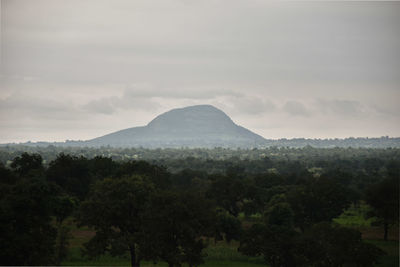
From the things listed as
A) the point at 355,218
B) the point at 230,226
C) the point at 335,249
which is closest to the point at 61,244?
the point at 230,226

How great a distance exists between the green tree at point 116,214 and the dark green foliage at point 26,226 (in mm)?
4322

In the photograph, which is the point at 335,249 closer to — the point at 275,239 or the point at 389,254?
the point at 275,239

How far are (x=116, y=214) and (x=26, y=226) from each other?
6033mm

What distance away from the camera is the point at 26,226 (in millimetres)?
22625

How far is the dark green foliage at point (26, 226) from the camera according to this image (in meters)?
21.0

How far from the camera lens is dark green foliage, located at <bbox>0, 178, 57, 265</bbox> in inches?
825

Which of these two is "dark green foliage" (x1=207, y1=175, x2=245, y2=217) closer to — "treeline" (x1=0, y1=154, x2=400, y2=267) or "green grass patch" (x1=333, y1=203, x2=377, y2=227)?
"treeline" (x1=0, y1=154, x2=400, y2=267)

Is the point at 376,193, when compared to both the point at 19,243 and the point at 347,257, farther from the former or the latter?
the point at 19,243

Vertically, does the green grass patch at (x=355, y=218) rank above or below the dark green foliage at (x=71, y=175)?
below

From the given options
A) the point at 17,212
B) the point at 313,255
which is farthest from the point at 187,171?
the point at 17,212

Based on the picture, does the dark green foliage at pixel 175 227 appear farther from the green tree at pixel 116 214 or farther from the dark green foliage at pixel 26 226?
the dark green foliage at pixel 26 226

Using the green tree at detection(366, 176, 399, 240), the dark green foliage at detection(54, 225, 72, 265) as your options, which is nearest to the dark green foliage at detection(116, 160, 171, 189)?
the dark green foliage at detection(54, 225, 72, 265)

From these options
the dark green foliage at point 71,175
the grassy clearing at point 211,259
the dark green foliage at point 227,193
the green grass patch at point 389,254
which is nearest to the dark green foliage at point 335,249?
the green grass patch at point 389,254

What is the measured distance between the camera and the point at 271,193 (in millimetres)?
51312
